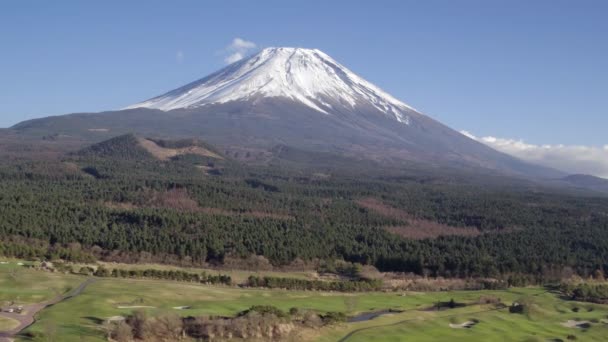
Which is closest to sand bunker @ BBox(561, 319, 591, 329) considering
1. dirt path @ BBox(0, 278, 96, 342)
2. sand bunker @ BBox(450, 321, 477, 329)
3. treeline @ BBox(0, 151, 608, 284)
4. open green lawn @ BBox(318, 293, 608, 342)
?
open green lawn @ BBox(318, 293, 608, 342)

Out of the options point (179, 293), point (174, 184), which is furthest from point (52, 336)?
point (174, 184)

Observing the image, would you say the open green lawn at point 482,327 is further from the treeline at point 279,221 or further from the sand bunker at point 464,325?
the treeline at point 279,221

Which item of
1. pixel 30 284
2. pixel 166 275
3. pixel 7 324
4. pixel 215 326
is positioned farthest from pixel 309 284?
pixel 7 324

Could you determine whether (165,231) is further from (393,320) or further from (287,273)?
(393,320)

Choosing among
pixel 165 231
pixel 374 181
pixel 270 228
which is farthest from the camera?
pixel 374 181

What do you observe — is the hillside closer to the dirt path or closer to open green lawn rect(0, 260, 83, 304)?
open green lawn rect(0, 260, 83, 304)

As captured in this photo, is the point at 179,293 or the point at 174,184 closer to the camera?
the point at 179,293
